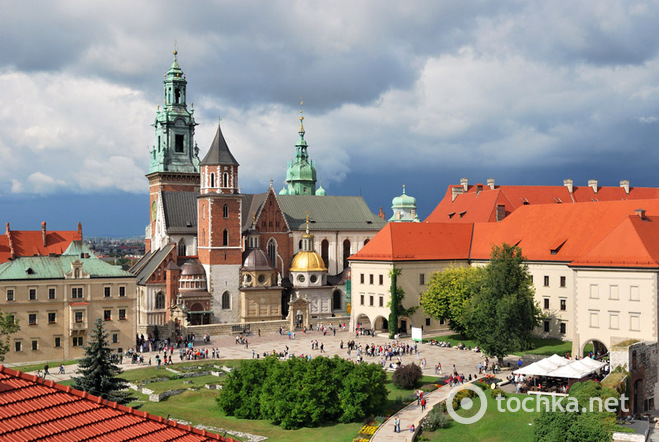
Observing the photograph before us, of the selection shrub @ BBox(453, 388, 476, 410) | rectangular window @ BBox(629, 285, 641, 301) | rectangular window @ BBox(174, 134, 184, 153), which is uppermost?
rectangular window @ BBox(174, 134, 184, 153)

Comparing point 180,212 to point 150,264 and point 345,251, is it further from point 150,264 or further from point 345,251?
point 345,251

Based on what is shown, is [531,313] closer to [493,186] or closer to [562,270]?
[562,270]

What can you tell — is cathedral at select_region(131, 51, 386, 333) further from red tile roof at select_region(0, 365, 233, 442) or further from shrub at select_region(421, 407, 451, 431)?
red tile roof at select_region(0, 365, 233, 442)

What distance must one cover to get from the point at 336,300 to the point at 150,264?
2370 centimetres

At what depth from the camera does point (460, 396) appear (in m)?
44.2

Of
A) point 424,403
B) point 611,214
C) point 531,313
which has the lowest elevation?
point 424,403

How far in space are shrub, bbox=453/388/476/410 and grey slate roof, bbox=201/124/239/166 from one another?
157ft

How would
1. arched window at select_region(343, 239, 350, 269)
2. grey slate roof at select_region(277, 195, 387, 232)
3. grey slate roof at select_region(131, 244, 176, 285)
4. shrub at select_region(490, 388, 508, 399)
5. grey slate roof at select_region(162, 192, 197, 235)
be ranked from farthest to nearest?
1. arched window at select_region(343, 239, 350, 269)
2. grey slate roof at select_region(277, 195, 387, 232)
3. grey slate roof at select_region(162, 192, 197, 235)
4. grey slate roof at select_region(131, 244, 176, 285)
5. shrub at select_region(490, 388, 508, 399)

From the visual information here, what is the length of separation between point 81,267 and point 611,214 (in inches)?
1864

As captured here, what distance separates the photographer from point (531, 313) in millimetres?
57125

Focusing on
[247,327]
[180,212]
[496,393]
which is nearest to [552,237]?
[496,393]

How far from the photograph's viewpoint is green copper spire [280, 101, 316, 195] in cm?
13675

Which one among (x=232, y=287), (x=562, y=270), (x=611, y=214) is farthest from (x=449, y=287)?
(x=232, y=287)


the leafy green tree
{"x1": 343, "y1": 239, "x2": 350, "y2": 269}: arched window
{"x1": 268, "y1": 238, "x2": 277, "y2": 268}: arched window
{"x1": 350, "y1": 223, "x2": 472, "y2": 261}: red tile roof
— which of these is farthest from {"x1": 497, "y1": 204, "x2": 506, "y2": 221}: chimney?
{"x1": 268, "y1": 238, "x2": 277, "y2": 268}: arched window
